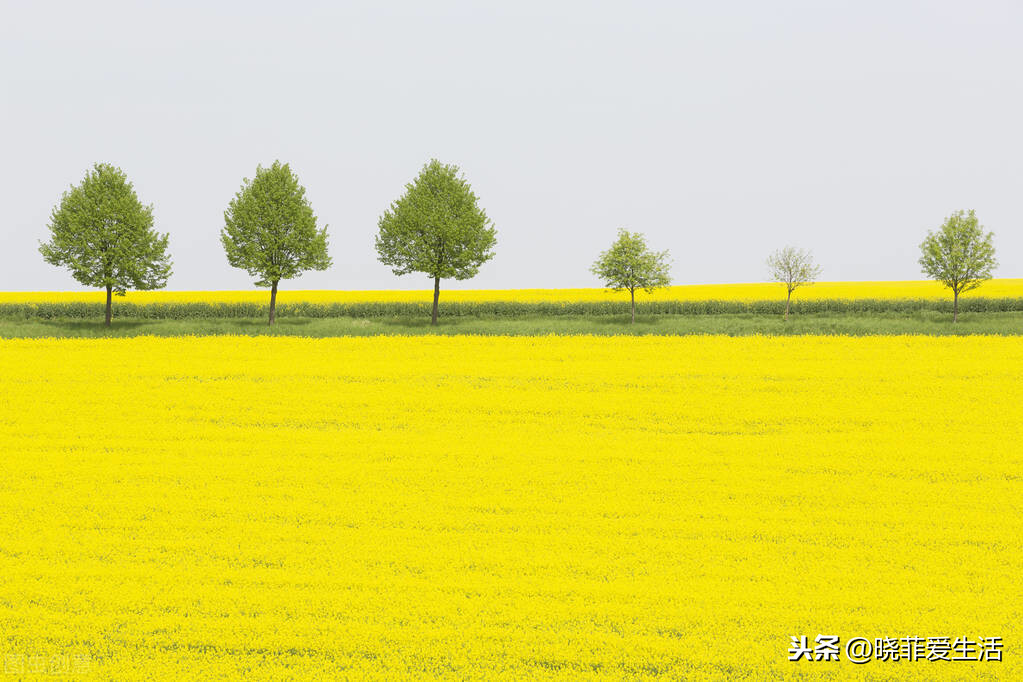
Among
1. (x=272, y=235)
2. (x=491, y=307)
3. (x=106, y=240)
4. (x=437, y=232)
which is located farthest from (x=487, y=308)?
(x=106, y=240)

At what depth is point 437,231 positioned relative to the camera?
59719 mm

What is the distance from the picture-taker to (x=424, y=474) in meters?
13.9

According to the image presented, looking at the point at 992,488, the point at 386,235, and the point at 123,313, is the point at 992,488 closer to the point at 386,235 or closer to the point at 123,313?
the point at 386,235

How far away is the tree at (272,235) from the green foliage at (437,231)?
5.61 m

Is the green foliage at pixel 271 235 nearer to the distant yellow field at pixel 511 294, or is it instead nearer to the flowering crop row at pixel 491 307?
the flowering crop row at pixel 491 307

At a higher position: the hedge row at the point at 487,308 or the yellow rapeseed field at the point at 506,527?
the hedge row at the point at 487,308

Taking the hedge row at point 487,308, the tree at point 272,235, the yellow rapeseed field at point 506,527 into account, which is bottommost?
the yellow rapeseed field at point 506,527

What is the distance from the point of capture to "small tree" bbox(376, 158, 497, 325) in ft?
196

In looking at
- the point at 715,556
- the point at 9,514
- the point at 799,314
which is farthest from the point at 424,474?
the point at 799,314

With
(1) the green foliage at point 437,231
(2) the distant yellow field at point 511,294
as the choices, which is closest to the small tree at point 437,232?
(1) the green foliage at point 437,231

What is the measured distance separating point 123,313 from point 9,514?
56.0 m

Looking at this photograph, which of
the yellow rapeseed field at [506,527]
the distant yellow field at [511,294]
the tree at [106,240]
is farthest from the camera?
the distant yellow field at [511,294]

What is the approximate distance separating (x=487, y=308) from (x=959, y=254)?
1504 inches

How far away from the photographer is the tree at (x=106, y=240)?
56.4m
